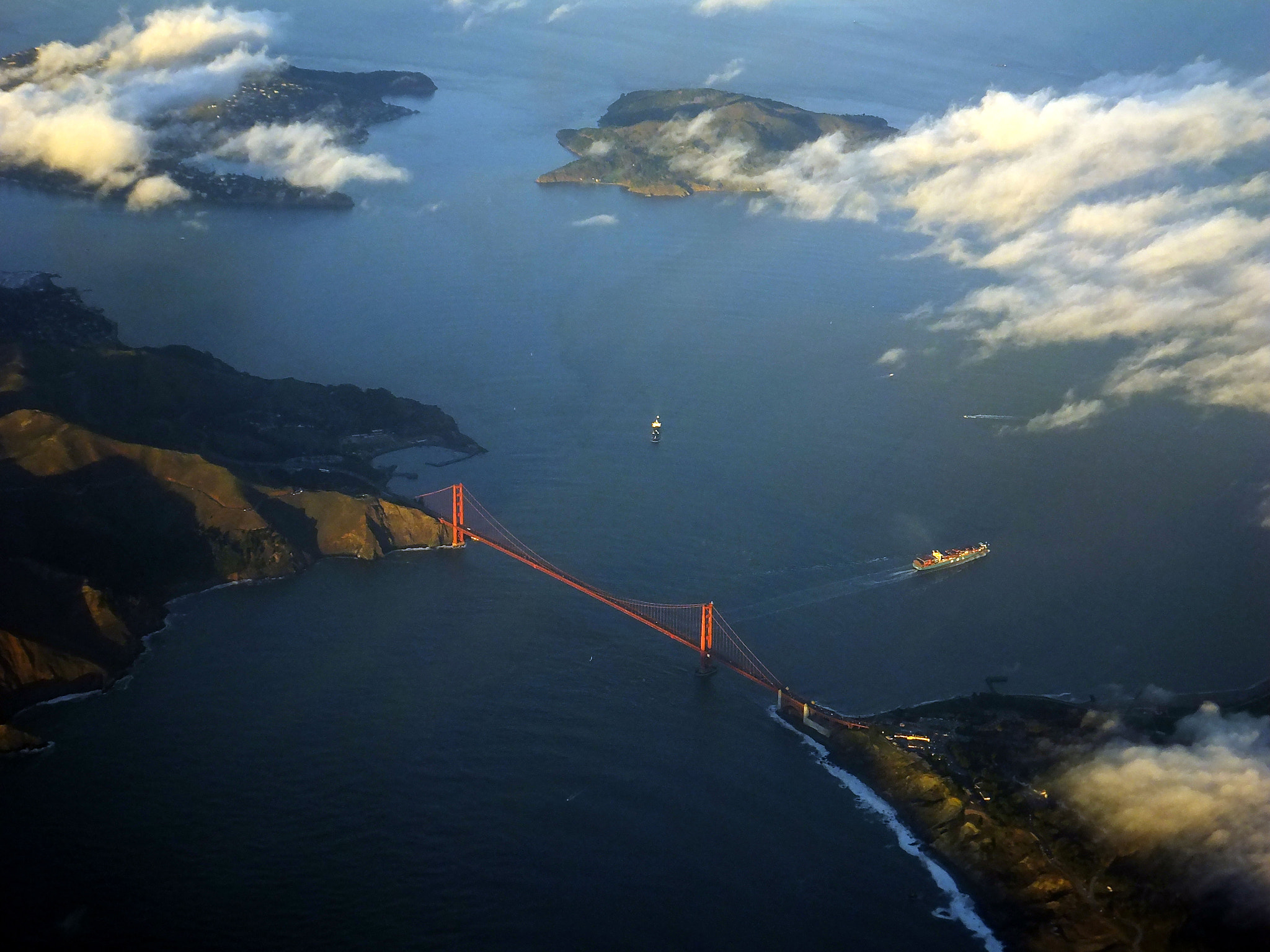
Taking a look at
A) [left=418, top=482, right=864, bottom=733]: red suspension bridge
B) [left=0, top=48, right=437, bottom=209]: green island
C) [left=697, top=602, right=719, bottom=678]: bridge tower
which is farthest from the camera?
[left=0, top=48, right=437, bottom=209]: green island

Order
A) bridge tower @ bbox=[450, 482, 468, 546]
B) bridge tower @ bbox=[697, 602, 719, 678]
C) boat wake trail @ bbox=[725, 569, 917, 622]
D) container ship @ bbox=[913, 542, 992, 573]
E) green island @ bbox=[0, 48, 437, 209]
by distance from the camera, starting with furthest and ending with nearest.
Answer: green island @ bbox=[0, 48, 437, 209] < bridge tower @ bbox=[450, 482, 468, 546] < container ship @ bbox=[913, 542, 992, 573] < boat wake trail @ bbox=[725, 569, 917, 622] < bridge tower @ bbox=[697, 602, 719, 678]

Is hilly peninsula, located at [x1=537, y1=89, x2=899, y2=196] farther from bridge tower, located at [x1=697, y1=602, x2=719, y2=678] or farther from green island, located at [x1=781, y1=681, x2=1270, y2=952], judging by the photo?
green island, located at [x1=781, y1=681, x2=1270, y2=952]

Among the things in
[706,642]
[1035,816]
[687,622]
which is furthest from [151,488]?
[1035,816]

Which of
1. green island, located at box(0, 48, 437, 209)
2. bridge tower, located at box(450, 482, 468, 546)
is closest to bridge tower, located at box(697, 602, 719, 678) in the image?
bridge tower, located at box(450, 482, 468, 546)

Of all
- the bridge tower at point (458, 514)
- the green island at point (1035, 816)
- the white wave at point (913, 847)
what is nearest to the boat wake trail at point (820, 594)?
the white wave at point (913, 847)

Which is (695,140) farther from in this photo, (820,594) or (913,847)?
(913,847)

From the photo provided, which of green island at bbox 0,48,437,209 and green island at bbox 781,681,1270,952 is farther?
green island at bbox 0,48,437,209

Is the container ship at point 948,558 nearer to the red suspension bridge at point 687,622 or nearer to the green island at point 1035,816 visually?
the green island at point 1035,816
